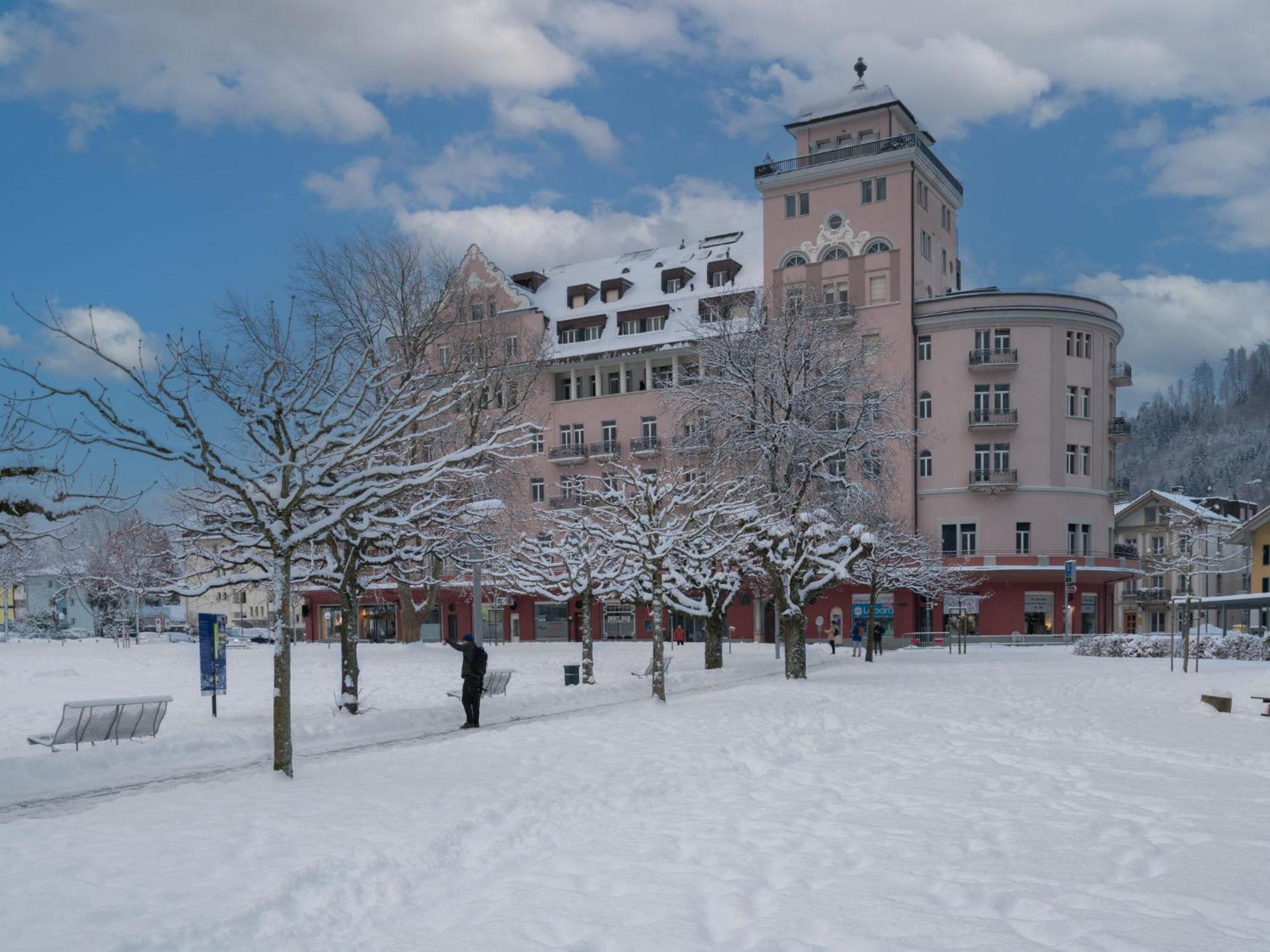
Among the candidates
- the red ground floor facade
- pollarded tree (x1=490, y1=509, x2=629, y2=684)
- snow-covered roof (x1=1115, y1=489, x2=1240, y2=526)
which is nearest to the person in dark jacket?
pollarded tree (x1=490, y1=509, x2=629, y2=684)

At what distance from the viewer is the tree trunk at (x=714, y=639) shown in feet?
120

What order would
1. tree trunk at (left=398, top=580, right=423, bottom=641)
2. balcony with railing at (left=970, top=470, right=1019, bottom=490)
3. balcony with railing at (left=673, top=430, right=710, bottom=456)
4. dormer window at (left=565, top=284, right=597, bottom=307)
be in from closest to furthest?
balcony with railing at (left=673, top=430, right=710, bottom=456), tree trunk at (left=398, top=580, right=423, bottom=641), balcony with railing at (left=970, top=470, right=1019, bottom=490), dormer window at (left=565, top=284, right=597, bottom=307)

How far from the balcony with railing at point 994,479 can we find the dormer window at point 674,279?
2210 centimetres

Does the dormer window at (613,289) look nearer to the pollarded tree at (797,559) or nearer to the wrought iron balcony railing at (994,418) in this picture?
the wrought iron balcony railing at (994,418)

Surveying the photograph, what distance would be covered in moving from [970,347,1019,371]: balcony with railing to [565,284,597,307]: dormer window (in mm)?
25524

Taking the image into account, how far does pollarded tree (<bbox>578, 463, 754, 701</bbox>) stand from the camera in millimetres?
24891

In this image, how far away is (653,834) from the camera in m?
11.0

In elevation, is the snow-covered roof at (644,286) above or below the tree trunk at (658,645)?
above

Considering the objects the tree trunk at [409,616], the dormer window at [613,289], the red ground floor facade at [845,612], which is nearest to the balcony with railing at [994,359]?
the red ground floor facade at [845,612]

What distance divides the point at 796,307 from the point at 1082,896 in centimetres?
2878

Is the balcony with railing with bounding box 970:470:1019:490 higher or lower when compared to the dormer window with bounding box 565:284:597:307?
Result: lower

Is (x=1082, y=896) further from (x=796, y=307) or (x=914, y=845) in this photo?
(x=796, y=307)

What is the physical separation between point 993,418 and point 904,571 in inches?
566

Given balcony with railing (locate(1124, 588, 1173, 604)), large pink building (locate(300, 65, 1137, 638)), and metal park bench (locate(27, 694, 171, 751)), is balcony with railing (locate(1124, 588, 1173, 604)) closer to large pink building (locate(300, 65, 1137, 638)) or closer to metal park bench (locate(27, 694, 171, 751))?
large pink building (locate(300, 65, 1137, 638))
